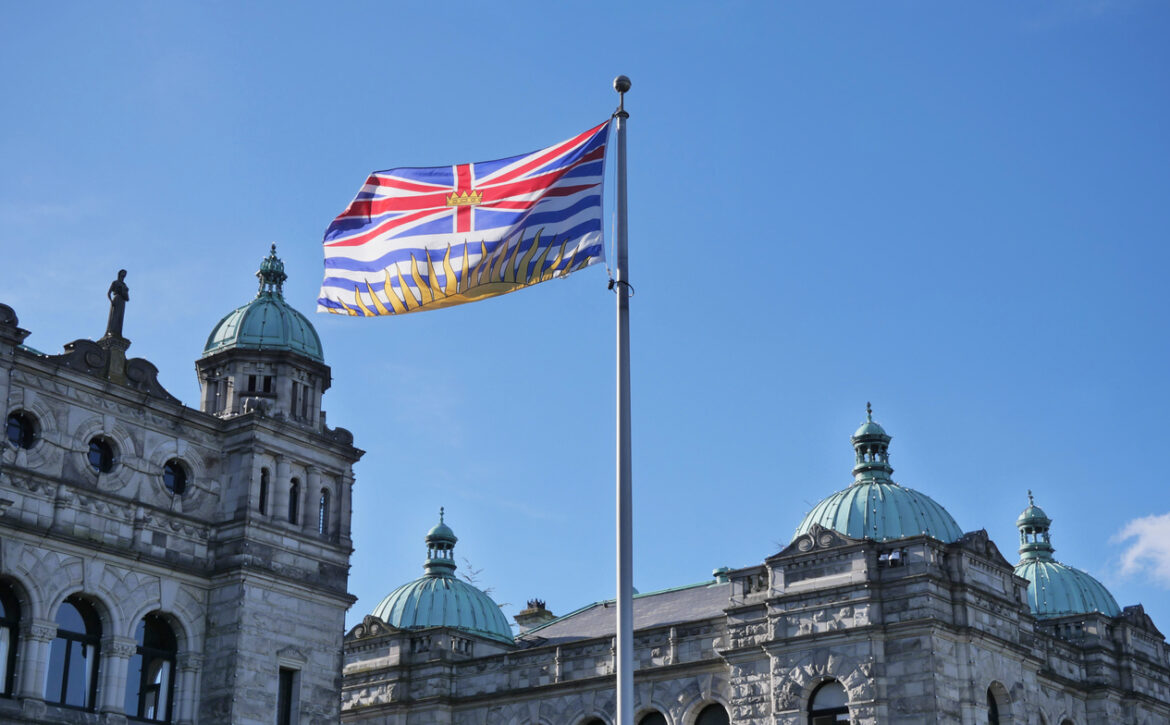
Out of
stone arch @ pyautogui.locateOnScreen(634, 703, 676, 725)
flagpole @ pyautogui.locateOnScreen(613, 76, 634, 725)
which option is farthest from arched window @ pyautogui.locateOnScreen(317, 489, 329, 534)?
flagpole @ pyautogui.locateOnScreen(613, 76, 634, 725)

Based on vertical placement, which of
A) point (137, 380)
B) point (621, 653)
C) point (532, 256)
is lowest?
point (621, 653)

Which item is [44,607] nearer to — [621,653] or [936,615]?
[621,653]

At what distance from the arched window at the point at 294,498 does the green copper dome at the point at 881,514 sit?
55.5 ft

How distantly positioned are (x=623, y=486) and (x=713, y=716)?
2912 centimetres

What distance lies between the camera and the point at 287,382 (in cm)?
4934

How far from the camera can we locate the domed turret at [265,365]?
49.2m

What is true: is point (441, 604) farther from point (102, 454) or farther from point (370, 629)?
point (102, 454)

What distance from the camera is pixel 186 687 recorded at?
4466cm

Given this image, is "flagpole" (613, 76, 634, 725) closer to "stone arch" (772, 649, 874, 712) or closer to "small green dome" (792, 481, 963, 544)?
"stone arch" (772, 649, 874, 712)

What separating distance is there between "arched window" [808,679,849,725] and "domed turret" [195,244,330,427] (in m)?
18.6

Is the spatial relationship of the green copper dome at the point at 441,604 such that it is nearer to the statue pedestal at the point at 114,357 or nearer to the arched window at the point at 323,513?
the arched window at the point at 323,513

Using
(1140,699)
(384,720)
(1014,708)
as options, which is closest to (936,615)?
(1014,708)

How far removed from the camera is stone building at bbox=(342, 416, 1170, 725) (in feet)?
158

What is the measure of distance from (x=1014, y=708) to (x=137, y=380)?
30.0 meters
